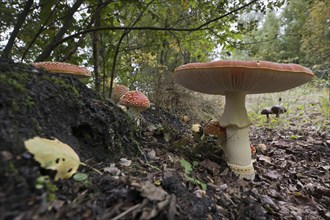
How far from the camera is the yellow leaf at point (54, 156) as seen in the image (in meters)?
1.02

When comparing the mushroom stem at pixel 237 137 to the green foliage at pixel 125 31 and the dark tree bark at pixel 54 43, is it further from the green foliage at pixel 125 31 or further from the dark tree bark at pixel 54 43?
the dark tree bark at pixel 54 43

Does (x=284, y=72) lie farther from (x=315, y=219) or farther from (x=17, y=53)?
(x=17, y=53)

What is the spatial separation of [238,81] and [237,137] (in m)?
0.65

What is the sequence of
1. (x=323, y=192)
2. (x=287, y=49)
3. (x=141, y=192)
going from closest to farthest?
1. (x=141, y=192)
2. (x=323, y=192)
3. (x=287, y=49)

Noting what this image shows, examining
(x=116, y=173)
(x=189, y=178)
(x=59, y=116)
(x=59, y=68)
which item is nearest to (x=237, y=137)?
(x=189, y=178)

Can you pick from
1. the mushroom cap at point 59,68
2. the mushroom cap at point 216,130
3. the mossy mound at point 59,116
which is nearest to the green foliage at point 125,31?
the mushroom cap at point 59,68

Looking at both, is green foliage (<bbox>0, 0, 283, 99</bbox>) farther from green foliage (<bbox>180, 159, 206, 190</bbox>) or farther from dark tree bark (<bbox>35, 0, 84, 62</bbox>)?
green foliage (<bbox>180, 159, 206, 190</bbox>)

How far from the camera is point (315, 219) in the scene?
1942 millimetres

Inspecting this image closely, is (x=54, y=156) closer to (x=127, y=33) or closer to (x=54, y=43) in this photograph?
(x=54, y=43)

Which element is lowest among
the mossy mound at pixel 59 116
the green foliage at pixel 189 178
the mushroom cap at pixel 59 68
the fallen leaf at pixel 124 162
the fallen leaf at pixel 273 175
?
the fallen leaf at pixel 273 175

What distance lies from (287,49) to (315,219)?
84.1 feet

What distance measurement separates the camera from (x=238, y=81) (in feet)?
7.10

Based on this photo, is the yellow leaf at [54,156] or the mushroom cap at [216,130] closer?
the yellow leaf at [54,156]

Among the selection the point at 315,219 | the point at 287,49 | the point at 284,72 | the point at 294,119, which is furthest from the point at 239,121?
the point at 287,49
